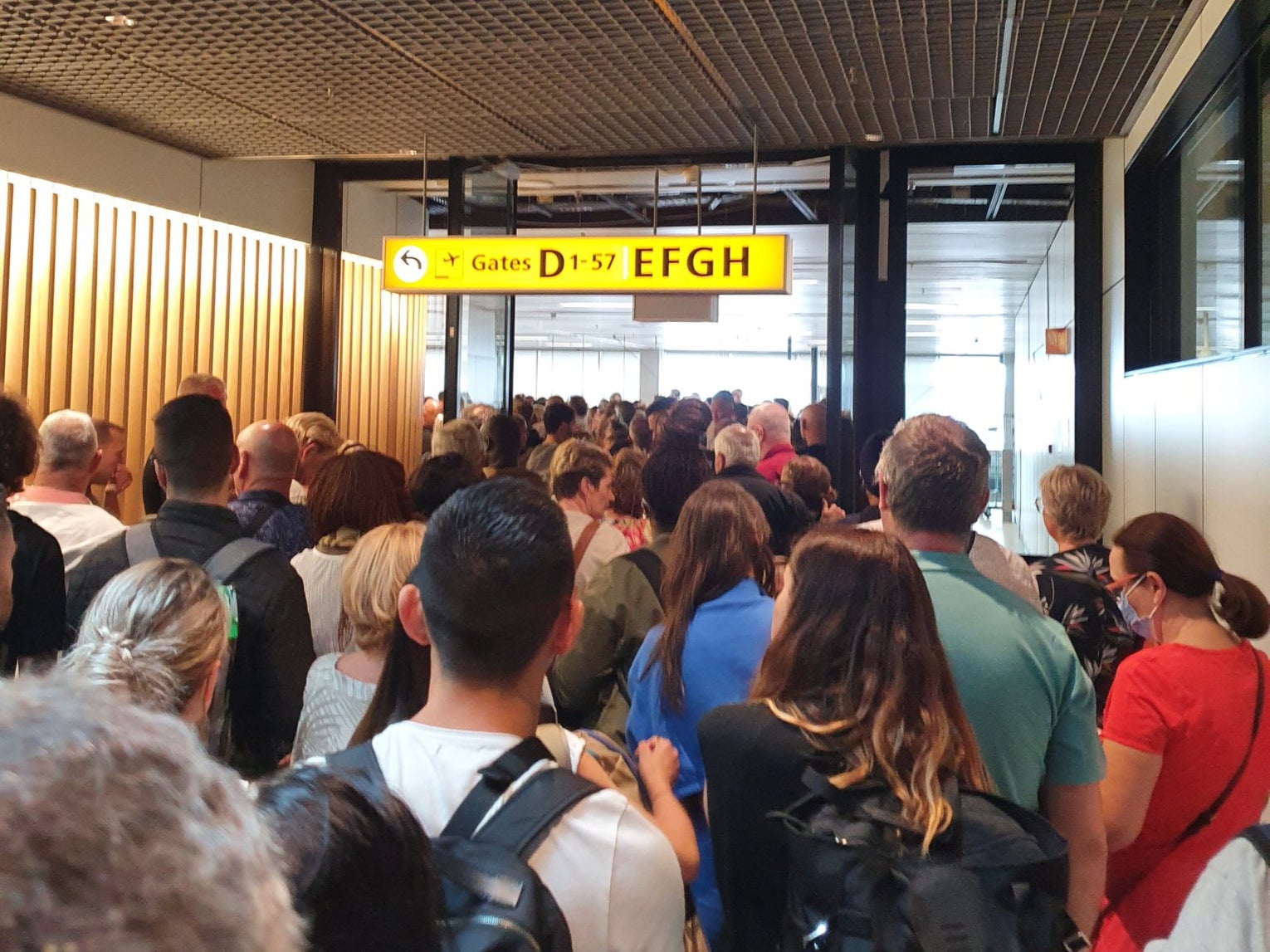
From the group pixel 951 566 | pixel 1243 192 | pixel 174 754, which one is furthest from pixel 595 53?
pixel 174 754

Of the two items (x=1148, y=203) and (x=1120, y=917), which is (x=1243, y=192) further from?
(x=1120, y=917)

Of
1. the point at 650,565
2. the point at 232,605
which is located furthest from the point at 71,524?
the point at 650,565

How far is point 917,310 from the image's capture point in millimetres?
17922

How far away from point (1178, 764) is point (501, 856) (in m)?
1.73

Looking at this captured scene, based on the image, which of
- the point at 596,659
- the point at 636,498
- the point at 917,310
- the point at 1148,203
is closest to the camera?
the point at 596,659

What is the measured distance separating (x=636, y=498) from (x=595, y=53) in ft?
6.73

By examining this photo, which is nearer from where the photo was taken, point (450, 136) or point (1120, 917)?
point (1120, 917)

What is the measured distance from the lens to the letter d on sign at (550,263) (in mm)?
5969

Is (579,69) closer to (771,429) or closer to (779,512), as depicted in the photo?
(771,429)

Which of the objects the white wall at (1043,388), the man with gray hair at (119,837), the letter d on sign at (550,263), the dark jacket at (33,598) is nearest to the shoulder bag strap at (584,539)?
the dark jacket at (33,598)

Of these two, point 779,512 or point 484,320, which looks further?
point 484,320

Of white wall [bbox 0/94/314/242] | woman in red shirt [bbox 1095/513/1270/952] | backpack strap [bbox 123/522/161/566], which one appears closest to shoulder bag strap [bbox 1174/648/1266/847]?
woman in red shirt [bbox 1095/513/1270/952]

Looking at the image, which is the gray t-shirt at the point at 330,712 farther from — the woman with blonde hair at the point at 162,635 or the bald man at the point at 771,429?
the bald man at the point at 771,429

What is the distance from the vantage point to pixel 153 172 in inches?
277
